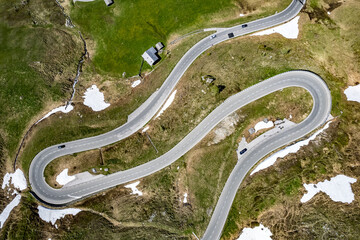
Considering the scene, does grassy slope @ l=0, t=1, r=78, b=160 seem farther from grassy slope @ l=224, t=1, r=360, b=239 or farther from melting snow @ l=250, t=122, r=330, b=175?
grassy slope @ l=224, t=1, r=360, b=239

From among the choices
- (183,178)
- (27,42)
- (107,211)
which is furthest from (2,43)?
(183,178)

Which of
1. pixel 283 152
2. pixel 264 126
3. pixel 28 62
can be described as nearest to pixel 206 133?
pixel 264 126

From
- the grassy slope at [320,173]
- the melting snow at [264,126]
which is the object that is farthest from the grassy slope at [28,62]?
the grassy slope at [320,173]

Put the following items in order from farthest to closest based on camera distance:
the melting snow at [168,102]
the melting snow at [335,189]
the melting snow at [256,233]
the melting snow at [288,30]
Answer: the melting snow at [168,102] < the melting snow at [288,30] < the melting snow at [256,233] < the melting snow at [335,189]

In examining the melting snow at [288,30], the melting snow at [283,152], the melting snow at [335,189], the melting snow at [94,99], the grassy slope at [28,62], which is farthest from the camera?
the melting snow at [94,99]

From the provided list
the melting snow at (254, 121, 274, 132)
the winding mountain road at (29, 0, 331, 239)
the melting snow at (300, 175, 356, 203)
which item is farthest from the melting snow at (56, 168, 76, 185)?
the melting snow at (300, 175, 356, 203)

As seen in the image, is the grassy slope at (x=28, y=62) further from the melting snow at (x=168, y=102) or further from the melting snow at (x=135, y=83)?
the melting snow at (x=168, y=102)

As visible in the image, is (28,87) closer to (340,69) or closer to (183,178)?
(183,178)
